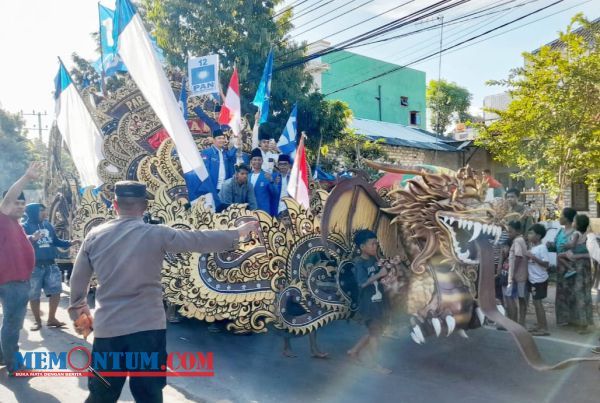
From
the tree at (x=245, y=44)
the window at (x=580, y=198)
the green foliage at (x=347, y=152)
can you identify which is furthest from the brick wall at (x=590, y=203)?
the tree at (x=245, y=44)

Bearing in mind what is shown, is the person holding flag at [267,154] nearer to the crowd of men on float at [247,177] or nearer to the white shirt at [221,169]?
the crowd of men on float at [247,177]

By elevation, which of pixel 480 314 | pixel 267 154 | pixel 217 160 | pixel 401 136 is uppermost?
pixel 401 136

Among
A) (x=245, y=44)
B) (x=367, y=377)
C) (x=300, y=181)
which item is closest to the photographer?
(x=367, y=377)

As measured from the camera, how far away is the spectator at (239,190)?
5660 mm

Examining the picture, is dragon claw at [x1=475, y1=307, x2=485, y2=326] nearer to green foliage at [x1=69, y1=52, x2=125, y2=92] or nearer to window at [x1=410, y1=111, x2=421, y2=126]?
green foliage at [x1=69, y1=52, x2=125, y2=92]

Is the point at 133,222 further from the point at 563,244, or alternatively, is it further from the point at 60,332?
the point at 563,244

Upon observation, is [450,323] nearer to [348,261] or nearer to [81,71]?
[348,261]

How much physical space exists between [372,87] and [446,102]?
494 cm

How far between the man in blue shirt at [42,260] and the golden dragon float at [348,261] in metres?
1.73

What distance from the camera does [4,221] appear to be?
4.39 m

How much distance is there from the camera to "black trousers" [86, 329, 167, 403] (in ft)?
8.65

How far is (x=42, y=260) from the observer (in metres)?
5.90

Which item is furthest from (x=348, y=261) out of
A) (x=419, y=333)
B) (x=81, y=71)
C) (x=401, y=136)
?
(x=401, y=136)

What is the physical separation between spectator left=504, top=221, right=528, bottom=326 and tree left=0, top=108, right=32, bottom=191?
2801 cm
